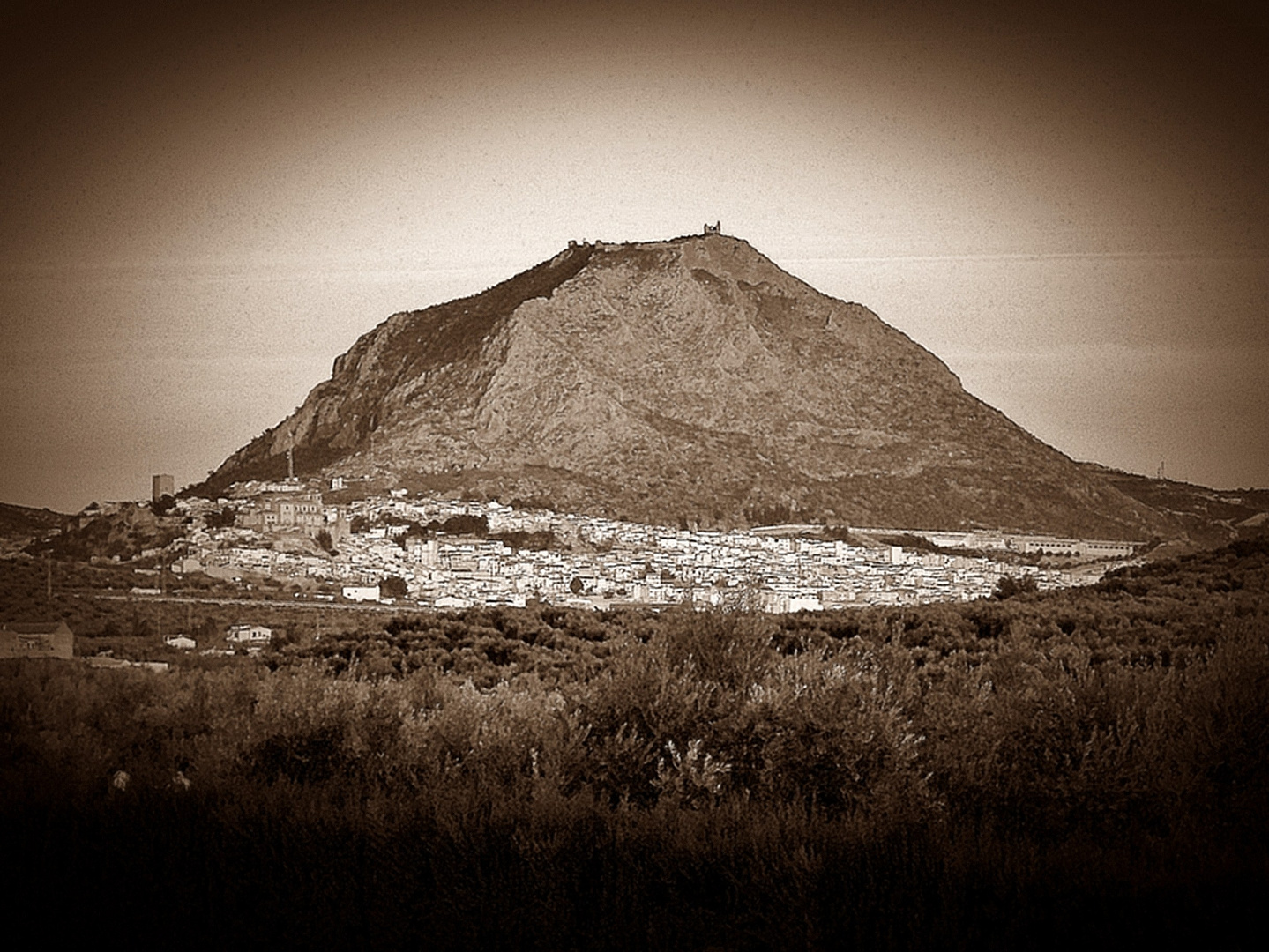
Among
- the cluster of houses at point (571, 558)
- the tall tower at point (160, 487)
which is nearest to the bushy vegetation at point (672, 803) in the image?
the cluster of houses at point (571, 558)

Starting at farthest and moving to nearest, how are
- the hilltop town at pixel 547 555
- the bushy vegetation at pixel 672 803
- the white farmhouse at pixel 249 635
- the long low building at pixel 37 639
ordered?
the hilltop town at pixel 547 555 → the white farmhouse at pixel 249 635 → the long low building at pixel 37 639 → the bushy vegetation at pixel 672 803

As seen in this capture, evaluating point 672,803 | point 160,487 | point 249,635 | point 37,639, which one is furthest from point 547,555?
point 672,803

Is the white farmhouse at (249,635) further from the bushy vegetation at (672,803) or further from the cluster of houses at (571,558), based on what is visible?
the bushy vegetation at (672,803)

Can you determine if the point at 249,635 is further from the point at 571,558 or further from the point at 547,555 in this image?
the point at 571,558

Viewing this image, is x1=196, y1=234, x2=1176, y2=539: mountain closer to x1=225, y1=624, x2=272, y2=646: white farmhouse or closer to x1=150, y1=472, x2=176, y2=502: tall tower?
x1=150, y1=472, x2=176, y2=502: tall tower

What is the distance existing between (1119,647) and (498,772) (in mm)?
6354

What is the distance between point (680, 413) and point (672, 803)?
21.4 m

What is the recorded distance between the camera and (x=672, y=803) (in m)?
4.50

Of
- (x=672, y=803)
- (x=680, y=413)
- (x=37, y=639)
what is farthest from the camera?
(x=680, y=413)

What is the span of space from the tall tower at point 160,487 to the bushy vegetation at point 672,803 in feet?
25.5

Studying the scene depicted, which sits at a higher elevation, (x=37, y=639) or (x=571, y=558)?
(x=571, y=558)

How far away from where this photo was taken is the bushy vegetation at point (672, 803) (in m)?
3.30

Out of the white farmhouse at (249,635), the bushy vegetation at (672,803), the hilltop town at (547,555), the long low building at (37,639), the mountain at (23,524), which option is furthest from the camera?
the hilltop town at (547,555)

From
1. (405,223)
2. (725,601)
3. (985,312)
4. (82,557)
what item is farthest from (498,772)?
(985,312)
